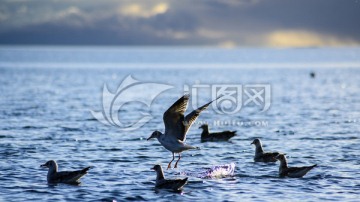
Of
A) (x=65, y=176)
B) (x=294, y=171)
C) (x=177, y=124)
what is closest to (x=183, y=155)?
(x=177, y=124)

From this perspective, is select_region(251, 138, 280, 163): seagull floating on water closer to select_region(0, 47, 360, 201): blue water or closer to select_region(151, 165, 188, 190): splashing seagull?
select_region(0, 47, 360, 201): blue water

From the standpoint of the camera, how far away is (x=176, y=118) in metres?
20.3

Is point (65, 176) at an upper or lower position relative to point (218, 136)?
lower

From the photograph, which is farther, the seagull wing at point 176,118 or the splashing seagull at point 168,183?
the seagull wing at point 176,118

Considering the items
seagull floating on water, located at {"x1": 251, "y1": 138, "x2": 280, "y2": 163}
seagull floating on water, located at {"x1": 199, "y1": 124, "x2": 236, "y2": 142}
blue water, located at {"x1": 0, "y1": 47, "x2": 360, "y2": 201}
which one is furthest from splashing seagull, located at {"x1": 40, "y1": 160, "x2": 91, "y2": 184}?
seagull floating on water, located at {"x1": 199, "y1": 124, "x2": 236, "y2": 142}

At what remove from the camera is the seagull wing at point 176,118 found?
19578 mm

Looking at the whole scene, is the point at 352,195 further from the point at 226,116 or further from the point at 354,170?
the point at 226,116

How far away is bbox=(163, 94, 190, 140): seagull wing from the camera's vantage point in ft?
64.2

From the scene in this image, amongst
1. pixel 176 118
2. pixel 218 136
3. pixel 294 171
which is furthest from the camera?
pixel 218 136

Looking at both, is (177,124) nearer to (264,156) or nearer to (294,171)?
(294,171)

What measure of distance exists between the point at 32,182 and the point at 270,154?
8.76 m

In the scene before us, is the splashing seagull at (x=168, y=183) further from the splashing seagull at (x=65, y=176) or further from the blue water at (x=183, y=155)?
the splashing seagull at (x=65, y=176)

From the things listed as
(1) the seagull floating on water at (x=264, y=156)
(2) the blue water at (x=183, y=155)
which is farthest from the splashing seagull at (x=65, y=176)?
(1) the seagull floating on water at (x=264, y=156)

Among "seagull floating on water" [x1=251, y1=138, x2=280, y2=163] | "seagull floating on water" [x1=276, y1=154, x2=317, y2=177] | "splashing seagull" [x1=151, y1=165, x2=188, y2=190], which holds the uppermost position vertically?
"seagull floating on water" [x1=251, y1=138, x2=280, y2=163]
